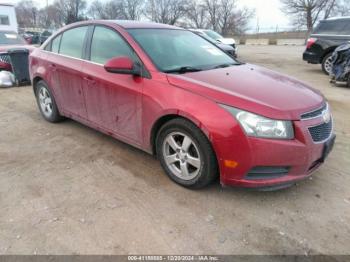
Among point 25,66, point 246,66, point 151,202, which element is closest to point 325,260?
point 151,202

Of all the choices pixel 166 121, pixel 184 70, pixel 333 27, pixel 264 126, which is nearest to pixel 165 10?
pixel 333 27

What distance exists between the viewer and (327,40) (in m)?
10.3

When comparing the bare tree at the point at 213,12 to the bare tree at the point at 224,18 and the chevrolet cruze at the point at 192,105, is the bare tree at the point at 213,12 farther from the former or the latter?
the chevrolet cruze at the point at 192,105

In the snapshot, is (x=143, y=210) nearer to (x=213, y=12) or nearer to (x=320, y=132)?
(x=320, y=132)

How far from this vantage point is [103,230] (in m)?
2.65

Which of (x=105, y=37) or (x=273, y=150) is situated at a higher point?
(x=105, y=37)

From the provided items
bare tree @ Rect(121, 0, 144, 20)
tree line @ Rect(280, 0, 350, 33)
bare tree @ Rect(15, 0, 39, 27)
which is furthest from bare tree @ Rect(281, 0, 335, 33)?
bare tree @ Rect(15, 0, 39, 27)

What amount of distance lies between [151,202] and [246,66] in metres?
2.10

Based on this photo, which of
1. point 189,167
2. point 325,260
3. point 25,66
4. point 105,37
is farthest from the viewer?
point 25,66

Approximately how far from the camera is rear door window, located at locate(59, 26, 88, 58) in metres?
4.29

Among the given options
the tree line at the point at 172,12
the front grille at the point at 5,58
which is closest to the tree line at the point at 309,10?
the tree line at the point at 172,12

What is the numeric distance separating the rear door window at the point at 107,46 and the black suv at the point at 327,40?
8444 mm

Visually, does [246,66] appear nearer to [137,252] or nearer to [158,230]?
[158,230]

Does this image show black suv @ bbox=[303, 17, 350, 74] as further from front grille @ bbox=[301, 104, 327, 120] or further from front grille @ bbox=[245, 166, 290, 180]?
front grille @ bbox=[245, 166, 290, 180]
